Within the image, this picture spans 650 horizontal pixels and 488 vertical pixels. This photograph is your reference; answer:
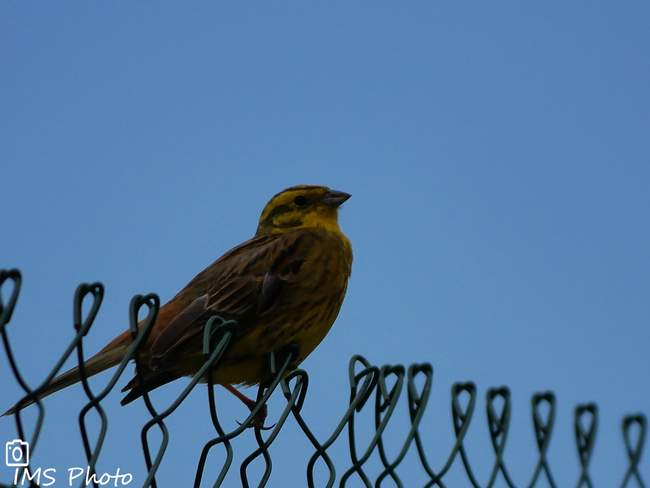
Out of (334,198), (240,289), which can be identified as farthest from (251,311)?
(334,198)

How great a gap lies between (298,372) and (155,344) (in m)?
1.81

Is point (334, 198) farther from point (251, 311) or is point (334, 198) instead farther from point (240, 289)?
point (251, 311)

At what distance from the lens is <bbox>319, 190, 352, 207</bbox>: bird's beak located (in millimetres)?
6035

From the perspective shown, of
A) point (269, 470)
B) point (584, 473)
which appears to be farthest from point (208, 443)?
point (584, 473)

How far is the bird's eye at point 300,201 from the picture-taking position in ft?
20.4

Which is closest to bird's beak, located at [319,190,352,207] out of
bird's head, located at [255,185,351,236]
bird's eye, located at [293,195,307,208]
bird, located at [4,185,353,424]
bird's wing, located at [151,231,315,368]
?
bird's head, located at [255,185,351,236]

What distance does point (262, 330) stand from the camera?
4820mm

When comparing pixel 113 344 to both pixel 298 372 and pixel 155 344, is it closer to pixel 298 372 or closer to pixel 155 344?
pixel 155 344

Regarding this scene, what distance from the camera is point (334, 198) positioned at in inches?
239

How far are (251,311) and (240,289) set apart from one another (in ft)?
0.60

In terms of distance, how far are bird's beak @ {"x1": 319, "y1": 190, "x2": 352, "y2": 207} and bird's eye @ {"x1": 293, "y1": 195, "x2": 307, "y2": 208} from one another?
0.15 metres

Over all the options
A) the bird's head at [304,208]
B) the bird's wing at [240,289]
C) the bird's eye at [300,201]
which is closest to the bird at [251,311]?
→ the bird's wing at [240,289]

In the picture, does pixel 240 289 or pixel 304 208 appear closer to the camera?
pixel 240 289

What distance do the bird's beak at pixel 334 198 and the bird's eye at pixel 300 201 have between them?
148 mm
